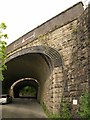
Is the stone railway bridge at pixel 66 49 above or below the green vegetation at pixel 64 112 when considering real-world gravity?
above

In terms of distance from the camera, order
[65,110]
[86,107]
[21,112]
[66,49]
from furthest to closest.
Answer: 1. [21,112]
2. [66,49]
3. [65,110]
4. [86,107]

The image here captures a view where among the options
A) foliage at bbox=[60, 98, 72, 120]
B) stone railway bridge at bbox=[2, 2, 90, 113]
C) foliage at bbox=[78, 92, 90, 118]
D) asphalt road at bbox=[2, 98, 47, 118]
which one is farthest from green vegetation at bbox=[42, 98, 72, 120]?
asphalt road at bbox=[2, 98, 47, 118]

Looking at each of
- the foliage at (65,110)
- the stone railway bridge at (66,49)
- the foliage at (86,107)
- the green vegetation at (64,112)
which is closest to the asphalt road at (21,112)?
the stone railway bridge at (66,49)

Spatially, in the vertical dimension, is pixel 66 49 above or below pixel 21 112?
above

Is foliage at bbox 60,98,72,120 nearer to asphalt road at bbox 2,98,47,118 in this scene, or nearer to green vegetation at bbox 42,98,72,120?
green vegetation at bbox 42,98,72,120

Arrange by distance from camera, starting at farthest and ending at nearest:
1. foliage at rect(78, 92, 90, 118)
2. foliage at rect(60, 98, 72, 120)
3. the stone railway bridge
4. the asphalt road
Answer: the asphalt road < foliage at rect(60, 98, 72, 120) < the stone railway bridge < foliage at rect(78, 92, 90, 118)

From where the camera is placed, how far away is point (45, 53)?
18.4 m

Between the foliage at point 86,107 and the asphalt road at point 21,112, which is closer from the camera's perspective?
the foliage at point 86,107

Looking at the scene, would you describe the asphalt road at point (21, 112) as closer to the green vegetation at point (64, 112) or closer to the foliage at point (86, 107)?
the green vegetation at point (64, 112)

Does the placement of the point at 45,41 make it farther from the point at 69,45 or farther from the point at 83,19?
the point at 83,19

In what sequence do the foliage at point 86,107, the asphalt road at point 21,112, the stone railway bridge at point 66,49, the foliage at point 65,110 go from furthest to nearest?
the asphalt road at point 21,112 < the foliage at point 65,110 < the stone railway bridge at point 66,49 < the foliage at point 86,107

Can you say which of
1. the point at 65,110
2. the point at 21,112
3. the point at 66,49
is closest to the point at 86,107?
the point at 65,110

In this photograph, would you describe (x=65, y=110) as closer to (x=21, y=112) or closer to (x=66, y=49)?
(x=66, y=49)

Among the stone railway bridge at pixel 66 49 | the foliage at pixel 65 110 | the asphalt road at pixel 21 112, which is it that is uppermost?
the stone railway bridge at pixel 66 49
